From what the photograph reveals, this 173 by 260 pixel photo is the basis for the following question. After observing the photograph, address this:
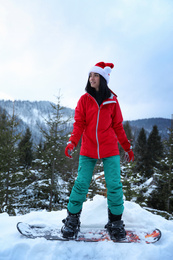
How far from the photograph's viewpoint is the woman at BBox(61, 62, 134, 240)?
7.29 feet

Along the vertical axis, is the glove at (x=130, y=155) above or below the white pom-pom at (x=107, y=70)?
below

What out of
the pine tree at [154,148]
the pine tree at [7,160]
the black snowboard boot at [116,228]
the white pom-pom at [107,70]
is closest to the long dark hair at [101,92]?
the white pom-pom at [107,70]

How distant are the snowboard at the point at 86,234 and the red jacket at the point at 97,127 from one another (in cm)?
102

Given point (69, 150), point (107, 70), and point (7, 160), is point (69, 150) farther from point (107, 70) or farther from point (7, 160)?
point (7, 160)

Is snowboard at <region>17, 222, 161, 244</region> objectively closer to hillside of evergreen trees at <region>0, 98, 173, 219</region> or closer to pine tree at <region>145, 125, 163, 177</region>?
hillside of evergreen trees at <region>0, 98, 173, 219</region>

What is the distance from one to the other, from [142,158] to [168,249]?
24.3 m

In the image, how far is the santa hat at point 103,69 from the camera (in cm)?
260

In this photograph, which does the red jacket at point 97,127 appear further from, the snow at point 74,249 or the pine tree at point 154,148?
the pine tree at point 154,148

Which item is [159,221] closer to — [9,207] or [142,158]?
[9,207]

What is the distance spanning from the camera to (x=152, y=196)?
12.9 meters

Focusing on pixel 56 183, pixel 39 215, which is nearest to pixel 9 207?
pixel 56 183

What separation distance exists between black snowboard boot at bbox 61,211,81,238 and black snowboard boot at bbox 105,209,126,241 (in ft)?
1.48

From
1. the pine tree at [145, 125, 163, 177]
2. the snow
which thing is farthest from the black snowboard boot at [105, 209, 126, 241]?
the pine tree at [145, 125, 163, 177]

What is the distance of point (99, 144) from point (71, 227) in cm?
116
